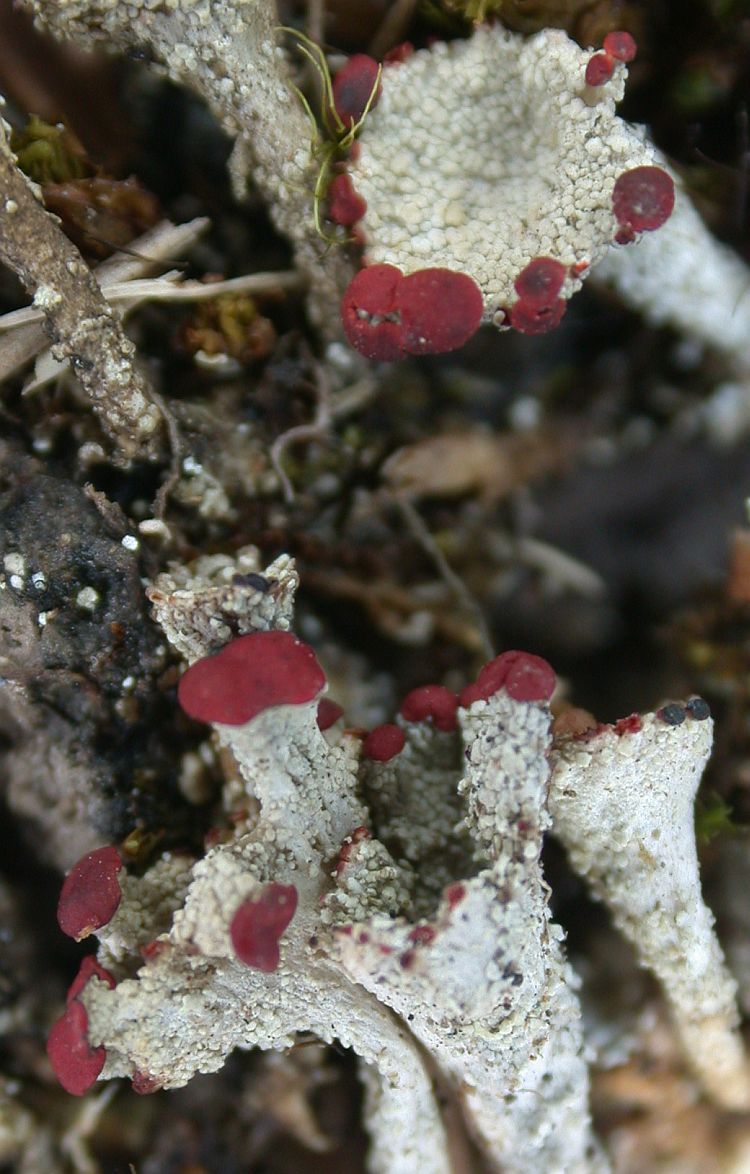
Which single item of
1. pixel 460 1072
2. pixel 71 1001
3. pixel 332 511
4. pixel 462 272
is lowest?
pixel 460 1072

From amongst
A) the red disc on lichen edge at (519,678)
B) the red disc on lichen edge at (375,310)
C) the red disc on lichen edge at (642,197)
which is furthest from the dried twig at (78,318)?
the red disc on lichen edge at (642,197)

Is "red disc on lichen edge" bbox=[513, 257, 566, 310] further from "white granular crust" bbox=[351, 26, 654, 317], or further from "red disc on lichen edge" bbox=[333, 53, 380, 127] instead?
"red disc on lichen edge" bbox=[333, 53, 380, 127]

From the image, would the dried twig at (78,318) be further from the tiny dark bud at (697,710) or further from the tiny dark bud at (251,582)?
the tiny dark bud at (697,710)

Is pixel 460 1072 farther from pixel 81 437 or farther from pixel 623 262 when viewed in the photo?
pixel 623 262

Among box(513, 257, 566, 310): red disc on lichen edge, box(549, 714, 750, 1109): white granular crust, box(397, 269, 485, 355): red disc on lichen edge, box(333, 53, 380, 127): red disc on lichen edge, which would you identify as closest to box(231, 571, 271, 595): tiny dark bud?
box(397, 269, 485, 355): red disc on lichen edge

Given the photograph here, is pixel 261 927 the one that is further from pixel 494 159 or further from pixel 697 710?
pixel 494 159

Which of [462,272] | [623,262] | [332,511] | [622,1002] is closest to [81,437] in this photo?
[332,511]
